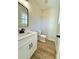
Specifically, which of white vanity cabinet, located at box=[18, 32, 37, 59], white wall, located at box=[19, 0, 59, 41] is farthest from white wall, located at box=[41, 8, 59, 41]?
white vanity cabinet, located at box=[18, 32, 37, 59]

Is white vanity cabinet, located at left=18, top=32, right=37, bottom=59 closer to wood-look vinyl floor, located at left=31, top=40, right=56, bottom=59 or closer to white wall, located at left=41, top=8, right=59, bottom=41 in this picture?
wood-look vinyl floor, located at left=31, top=40, right=56, bottom=59

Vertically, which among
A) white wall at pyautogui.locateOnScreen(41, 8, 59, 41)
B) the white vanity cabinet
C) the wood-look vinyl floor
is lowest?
the wood-look vinyl floor

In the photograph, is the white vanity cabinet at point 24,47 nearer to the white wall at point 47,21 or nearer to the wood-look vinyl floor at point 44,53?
the wood-look vinyl floor at point 44,53

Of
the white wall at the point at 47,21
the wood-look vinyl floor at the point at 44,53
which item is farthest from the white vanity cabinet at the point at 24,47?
the white wall at the point at 47,21

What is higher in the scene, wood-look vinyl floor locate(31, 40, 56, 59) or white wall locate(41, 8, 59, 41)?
white wall locate(41, 8, 59, 41)

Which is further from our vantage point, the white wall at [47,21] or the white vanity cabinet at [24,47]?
the white wall at [47,21]

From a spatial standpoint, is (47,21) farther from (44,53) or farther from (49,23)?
(44,53)

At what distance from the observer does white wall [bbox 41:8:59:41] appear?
5276 mm

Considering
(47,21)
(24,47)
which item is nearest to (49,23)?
(47,21)

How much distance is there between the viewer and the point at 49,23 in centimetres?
560

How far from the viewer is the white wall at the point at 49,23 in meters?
5.28
